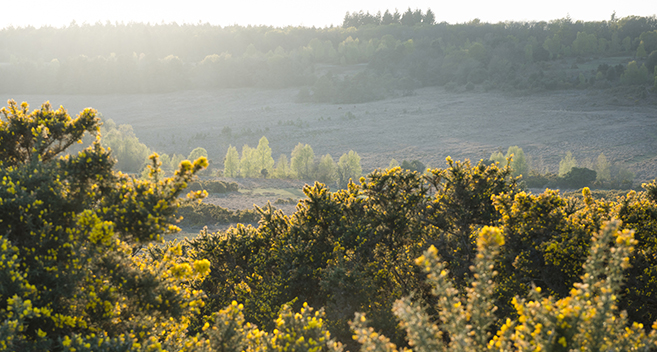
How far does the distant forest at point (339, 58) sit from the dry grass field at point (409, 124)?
5.71 m

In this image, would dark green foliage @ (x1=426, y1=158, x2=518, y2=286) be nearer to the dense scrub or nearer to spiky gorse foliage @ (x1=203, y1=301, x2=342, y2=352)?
the dense scrub

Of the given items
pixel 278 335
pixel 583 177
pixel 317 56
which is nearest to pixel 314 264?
pixel 278 335

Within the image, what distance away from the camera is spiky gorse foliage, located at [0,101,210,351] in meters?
4.67

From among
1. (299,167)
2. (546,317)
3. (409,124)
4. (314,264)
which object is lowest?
(299,167)

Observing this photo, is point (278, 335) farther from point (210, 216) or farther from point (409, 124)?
point (409, 124)

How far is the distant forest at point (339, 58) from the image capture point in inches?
4193

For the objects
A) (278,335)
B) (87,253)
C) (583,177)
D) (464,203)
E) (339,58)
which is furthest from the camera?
(339,58)

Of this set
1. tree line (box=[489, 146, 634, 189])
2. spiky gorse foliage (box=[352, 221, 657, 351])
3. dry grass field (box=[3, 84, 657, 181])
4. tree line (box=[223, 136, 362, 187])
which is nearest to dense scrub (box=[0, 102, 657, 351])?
spiky gorse foliage (box=[352, 221, 657, 351])

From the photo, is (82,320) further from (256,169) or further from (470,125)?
(470,125)

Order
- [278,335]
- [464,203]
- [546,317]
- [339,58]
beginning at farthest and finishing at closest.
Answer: [339,58]
[464,203]
[278,335]
[546,317]

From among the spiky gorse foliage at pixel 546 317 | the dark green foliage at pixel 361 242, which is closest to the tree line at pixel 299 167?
the dark green foliage at pixel 361 242

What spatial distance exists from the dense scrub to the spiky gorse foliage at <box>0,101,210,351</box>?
0.07ft

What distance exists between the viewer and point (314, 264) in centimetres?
943

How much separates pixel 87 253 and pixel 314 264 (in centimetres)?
538
